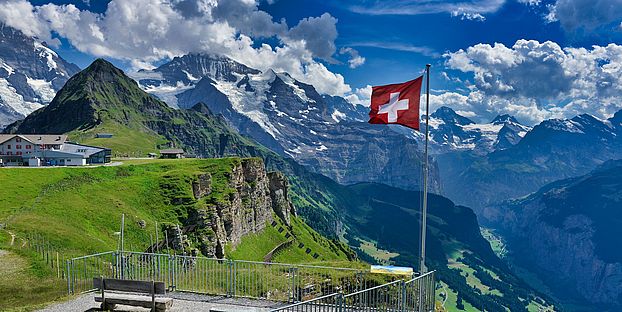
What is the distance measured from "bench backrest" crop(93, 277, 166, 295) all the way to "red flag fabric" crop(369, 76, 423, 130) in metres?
13.0

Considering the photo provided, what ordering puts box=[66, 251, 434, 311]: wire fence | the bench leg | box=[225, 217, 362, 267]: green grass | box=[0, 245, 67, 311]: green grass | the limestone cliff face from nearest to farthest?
the bench leg, box=[0, 245, 67, 311]: green grass, box=[66, 251, 434, 311]: wire fence, the limestone cliff face, box=[225, 217, 362, 267]: green grass

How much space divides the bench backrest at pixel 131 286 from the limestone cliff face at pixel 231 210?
226ft

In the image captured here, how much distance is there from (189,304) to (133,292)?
3.57 meters

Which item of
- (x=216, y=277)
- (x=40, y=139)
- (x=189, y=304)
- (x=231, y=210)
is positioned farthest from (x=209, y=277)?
(x=40, y=139)

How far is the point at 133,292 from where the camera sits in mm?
20781

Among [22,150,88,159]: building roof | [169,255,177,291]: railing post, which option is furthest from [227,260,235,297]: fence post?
[22,150,88,159]: building roof

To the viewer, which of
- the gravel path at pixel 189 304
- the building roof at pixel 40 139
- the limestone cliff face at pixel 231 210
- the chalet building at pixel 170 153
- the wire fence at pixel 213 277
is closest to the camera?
the gravel path at pixel 189 304

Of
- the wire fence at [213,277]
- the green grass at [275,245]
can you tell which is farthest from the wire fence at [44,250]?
the green grass at [275,245]

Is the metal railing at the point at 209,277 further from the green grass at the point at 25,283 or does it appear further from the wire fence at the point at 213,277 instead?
the green grass at the point at 25,283

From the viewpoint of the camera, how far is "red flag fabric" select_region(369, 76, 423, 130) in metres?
23.0

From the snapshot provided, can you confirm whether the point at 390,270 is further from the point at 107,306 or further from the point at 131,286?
the point at 107,306

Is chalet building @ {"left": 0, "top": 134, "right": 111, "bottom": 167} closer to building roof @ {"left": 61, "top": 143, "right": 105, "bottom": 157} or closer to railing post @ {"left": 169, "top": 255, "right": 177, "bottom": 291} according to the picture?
building roof @ {"left": 61, "top": 143, "right": 105, "bottom": 157}

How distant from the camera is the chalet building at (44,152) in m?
119

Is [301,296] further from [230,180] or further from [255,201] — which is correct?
[255,201]
